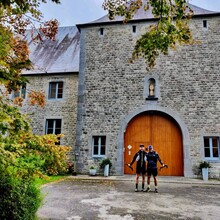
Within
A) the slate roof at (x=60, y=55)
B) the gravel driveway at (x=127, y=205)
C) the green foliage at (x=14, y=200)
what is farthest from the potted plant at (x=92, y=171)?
the green foliage at (x=14, y=200)

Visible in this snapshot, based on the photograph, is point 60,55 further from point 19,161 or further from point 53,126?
point 19,161

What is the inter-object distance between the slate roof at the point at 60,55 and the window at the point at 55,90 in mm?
783

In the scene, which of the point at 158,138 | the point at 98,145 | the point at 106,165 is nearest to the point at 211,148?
the point at 158,138

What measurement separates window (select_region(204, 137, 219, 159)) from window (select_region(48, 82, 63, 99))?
8398 millimetres

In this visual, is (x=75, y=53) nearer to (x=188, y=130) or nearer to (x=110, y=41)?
(x=110, y=41)

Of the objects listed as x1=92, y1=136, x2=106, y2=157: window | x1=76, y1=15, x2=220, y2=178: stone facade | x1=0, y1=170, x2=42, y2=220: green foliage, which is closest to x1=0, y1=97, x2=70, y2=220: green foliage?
x1=0, y1=170, x2=42, y2=220: green foliage

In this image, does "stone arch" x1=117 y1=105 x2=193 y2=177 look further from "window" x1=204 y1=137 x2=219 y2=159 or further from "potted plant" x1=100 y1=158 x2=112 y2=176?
"window" x1=204 y1=137 x2=219 y2=159

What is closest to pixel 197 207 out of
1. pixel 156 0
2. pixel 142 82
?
pixel 156 0

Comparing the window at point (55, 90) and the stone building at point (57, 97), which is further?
the window at point (55, 90)

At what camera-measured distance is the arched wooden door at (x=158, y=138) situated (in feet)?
36.2

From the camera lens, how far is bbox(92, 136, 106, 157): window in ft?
37.4

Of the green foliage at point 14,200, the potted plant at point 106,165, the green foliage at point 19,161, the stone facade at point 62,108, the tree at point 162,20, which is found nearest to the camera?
the green foliage at point 19,161

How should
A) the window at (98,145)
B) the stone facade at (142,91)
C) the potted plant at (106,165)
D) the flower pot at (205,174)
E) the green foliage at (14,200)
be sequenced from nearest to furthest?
the green foliage at (14,200) < the flower pot at (205,174) < the potted plant at (106,165) < the stone facade at (142,91) < the window at (98,145)

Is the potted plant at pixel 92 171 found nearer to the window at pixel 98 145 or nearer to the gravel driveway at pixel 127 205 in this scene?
the window at pixel 98 145
